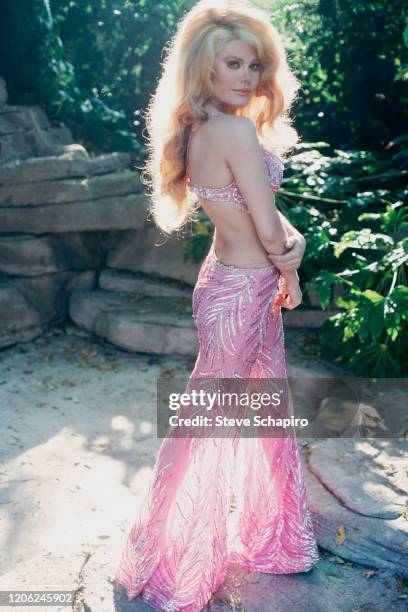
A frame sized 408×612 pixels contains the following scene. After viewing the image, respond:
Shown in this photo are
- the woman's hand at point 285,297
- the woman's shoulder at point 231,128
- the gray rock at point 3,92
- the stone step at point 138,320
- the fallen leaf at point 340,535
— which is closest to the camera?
the woman's shoulder at point 231,128

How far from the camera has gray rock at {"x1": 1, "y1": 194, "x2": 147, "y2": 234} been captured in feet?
18.4

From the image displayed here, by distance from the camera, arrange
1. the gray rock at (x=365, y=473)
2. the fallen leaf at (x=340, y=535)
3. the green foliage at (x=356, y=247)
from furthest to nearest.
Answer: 1. the green foliage at (x=356, y=247)
2. the gray rock at (x=365, y=473)
3. the fallen leaf at (x=340, y=535)

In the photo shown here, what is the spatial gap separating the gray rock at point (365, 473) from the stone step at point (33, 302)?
2773mm

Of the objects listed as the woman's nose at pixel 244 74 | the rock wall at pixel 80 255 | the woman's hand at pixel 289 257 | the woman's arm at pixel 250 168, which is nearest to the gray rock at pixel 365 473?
the woman's hand at pixel 289 257

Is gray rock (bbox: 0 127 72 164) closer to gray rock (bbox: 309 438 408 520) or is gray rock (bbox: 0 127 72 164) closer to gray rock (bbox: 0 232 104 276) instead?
gray rock (bbox: 0 232 104 276)

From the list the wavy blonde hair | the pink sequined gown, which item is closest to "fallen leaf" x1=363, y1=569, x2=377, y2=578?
the pink sequined gown

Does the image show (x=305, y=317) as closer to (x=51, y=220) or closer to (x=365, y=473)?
(x=365, y=473)

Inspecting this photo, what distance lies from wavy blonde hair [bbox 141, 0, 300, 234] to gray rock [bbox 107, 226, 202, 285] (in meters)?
2.88

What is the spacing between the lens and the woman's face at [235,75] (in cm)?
238

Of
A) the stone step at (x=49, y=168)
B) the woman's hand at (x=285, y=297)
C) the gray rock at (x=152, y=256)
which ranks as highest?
the woman's hand at (x=285, y=297)

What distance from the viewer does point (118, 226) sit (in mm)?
5695

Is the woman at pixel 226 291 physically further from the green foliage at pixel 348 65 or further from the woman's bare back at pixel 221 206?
the green foliage at pixel 348 65

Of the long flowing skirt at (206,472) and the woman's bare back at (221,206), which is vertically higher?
the woman's bare back at (221,206)

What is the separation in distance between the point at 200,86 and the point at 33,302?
141 inches
